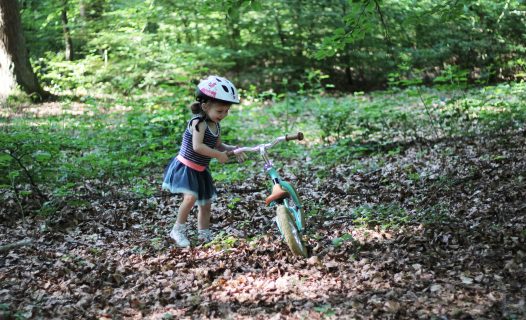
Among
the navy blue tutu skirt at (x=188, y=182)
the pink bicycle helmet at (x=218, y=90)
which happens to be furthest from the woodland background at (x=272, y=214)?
the pink bicycle helmet at (x=218, y=90)

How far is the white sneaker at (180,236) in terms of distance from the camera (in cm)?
570

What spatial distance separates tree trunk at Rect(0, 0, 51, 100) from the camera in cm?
1373

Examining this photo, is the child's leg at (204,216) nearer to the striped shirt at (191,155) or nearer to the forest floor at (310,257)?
the forest floor at (310,257)

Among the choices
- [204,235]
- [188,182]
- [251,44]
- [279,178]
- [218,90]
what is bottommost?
[204,235]

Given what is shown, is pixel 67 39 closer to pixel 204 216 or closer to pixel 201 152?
pixel 204 216

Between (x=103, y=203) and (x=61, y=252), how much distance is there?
1.89m

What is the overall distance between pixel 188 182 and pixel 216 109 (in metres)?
0.90

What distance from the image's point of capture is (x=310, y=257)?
513 centimetres

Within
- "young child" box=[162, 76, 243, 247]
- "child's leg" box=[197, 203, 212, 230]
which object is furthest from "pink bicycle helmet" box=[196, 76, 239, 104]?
"child's leg" box=[197, 203, 212, 230]

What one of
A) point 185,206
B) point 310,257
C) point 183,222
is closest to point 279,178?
point 310,257

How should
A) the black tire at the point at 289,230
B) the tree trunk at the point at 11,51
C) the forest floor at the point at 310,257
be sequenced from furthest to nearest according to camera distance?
the tree trunk at the point at 11,51 < the black tire at the point at 289,230 < the forest floor at the point at 310,257

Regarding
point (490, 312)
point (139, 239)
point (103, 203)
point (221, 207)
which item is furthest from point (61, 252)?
point (490, 312)

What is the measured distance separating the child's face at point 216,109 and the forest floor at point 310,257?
Result: 54.9 inches

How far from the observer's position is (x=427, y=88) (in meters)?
18.7
